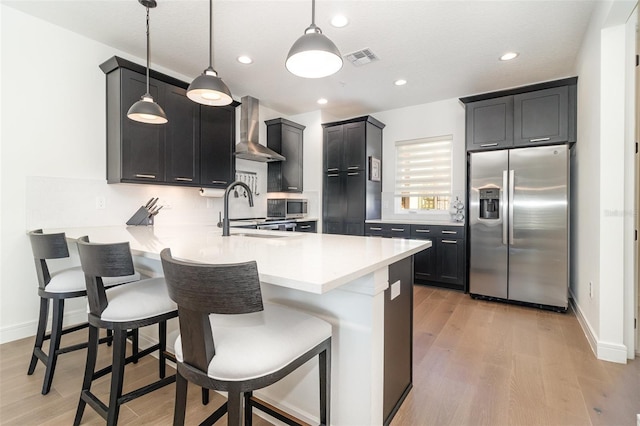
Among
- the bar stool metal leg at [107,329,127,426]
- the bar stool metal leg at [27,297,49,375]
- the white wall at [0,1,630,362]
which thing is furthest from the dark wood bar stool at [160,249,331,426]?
the white wall at [0,1,630,362]

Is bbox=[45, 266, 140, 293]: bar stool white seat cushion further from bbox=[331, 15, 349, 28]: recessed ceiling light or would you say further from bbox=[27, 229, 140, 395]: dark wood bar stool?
bbox=[331, 15, 349, 28]: recessed ceiling light

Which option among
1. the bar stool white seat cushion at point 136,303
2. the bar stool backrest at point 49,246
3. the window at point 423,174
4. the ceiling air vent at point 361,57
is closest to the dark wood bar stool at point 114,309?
the bar stool white seat cushion at point 136,303

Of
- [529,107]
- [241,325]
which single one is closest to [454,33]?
[529,107]

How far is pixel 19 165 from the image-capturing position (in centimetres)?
253

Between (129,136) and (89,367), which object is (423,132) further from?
(89,367)

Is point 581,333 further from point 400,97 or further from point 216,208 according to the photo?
point 216,208

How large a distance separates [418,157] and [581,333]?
3046 millimetres

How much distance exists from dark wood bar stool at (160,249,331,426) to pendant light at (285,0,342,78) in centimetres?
116

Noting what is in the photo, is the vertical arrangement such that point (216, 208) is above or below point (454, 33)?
below

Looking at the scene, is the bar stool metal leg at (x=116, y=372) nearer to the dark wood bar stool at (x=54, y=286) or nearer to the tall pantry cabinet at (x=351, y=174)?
the dark wood bar stool at (x=54, y=286)

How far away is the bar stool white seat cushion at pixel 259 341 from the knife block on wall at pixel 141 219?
248 centimetres

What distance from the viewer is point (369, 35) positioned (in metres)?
2.83

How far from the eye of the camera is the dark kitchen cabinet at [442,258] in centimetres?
392

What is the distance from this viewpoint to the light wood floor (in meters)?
1.58
